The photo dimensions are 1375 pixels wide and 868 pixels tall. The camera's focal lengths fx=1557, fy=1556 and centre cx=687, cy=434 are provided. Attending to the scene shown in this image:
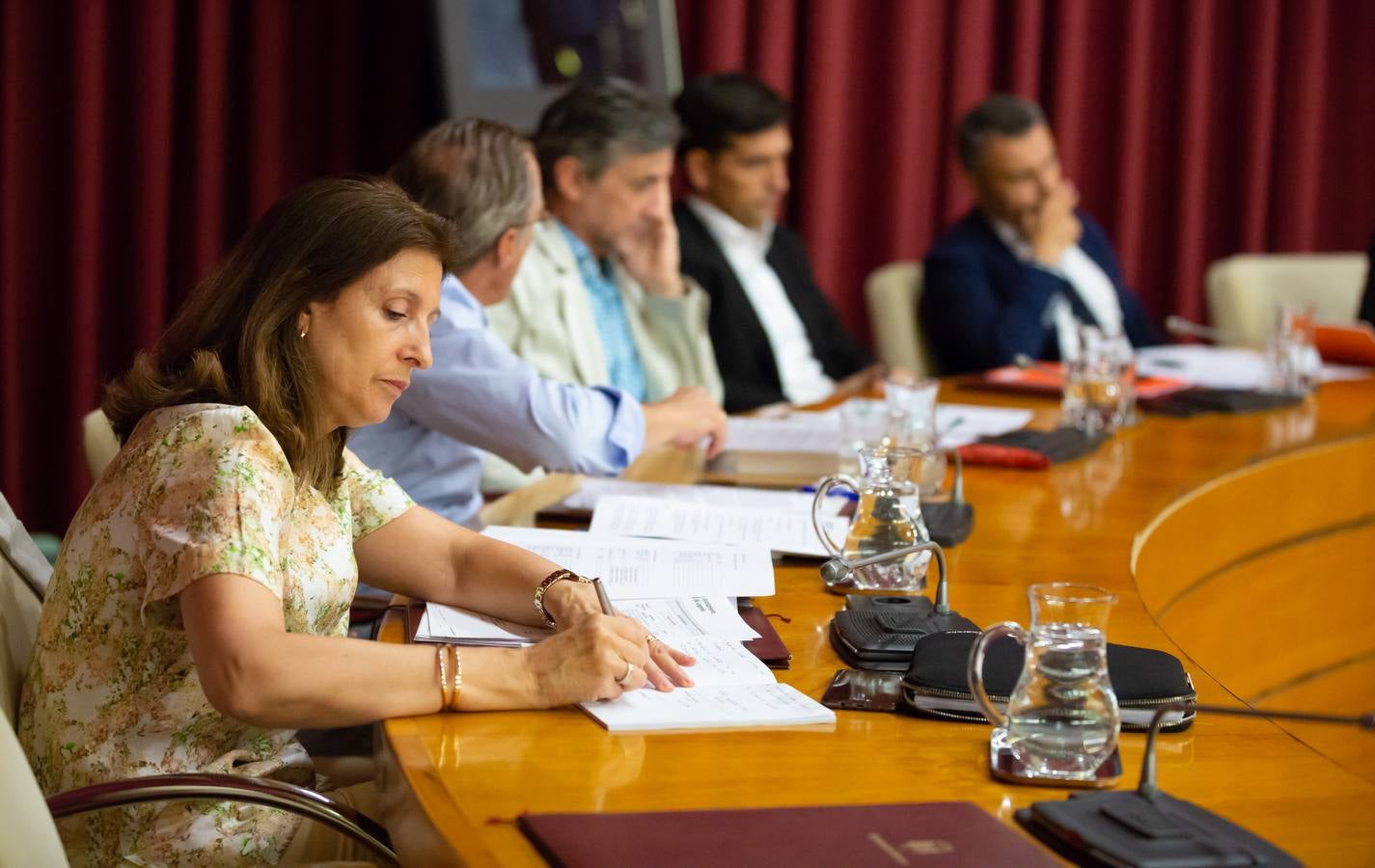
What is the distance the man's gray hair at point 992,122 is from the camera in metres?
4.16

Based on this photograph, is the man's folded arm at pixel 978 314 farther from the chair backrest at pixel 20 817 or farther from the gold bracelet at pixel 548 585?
the chair backrest at pixel 20 817

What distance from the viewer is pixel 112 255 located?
4.02 metres

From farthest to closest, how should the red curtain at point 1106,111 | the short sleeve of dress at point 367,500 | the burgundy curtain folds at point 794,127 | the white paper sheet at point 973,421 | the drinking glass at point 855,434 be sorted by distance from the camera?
the red curtain at point 1106,111 → the burgundy curtain folds at point 794,127 → the white paper sheet at point 973,421 → the drinking glass at point 855,434 → the short sleeve of dress at point 367,500

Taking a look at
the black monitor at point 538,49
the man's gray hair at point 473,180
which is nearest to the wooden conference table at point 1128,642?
the man's gray hair at point 473,180

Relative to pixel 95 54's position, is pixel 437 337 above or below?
below

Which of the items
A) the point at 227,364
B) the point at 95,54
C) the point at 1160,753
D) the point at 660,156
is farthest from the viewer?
the point at 95,54

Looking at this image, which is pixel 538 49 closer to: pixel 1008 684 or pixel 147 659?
pixel 147 659

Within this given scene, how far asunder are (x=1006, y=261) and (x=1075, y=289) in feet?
0.81

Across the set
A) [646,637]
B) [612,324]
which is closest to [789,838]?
[646,637]

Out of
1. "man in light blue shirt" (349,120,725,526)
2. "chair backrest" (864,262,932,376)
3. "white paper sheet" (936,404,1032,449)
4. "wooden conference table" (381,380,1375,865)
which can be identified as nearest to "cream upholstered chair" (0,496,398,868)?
"wooden conference table" (381,380,1375,865)

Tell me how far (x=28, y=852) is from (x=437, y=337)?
1157 mm

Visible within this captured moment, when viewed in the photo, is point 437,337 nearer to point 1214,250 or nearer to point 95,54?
point 95,54

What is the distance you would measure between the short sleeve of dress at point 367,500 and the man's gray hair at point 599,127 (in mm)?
1411

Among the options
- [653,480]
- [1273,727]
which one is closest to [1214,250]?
[653,480]
